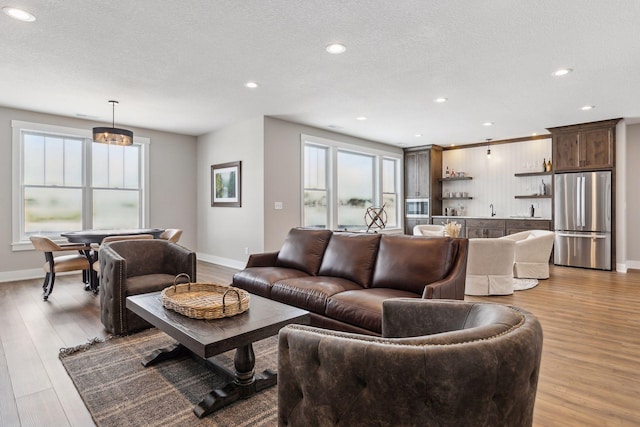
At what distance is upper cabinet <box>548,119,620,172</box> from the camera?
6094mm

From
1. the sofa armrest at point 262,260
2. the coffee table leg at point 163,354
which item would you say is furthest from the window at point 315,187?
the coffee table leg at point 163,354

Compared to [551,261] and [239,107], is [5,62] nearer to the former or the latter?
[239,107]

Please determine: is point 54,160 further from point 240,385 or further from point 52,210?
point 240,385

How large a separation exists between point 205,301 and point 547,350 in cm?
264

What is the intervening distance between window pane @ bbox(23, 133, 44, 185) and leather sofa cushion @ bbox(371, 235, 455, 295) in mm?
5665

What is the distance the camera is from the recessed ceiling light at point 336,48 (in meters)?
3.23

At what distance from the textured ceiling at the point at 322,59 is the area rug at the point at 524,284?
2.63m

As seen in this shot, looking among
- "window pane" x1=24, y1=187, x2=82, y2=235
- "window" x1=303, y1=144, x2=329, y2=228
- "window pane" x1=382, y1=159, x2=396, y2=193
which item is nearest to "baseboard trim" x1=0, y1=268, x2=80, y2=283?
"window pane" x1=24, y1=187, x2=82, y2=235

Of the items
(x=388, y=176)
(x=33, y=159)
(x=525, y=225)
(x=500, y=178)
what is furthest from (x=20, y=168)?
(x=500, y=178)

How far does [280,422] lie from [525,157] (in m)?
Answer: 8.25

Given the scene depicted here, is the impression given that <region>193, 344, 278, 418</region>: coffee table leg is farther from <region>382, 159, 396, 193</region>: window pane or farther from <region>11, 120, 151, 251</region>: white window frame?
<region>382, 159, 396, 193</region>: window pane

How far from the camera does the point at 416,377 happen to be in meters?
0.85

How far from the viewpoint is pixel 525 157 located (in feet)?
25.1

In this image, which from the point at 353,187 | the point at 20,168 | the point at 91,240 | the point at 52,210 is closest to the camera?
the point at 91,240
